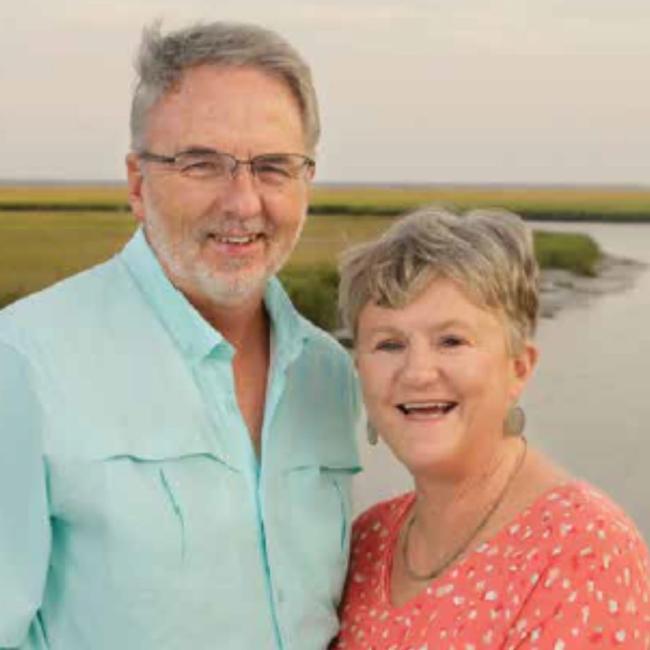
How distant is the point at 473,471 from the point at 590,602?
30cm

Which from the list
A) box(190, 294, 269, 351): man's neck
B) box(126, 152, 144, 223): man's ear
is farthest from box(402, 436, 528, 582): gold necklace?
box(126, 152, 144, 223): man's ear

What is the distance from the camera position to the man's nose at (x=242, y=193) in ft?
6.10

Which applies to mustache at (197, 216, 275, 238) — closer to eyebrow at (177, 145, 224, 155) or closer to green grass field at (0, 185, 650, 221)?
eyebrow at (177, 145, 224, 155)

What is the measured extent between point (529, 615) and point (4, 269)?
26.2ft

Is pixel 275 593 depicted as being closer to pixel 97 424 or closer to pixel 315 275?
pixel 97 424

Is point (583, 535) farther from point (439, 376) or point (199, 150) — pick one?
point (199, 150)

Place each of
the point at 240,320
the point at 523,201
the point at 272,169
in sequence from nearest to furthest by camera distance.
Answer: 1. the point at 272,169
2. the point at 240,320
3. the point at 523,201

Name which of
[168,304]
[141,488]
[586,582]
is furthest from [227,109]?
[586,582]

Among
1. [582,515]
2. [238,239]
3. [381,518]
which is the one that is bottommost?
[381,518]

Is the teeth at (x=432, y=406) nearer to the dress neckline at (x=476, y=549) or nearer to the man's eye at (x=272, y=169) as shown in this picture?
the dress neckline at (x=476, y=549)

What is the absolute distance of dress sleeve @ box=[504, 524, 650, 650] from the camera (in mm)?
1672

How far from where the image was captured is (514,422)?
1.94m

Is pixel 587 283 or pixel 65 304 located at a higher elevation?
pixel 65 304

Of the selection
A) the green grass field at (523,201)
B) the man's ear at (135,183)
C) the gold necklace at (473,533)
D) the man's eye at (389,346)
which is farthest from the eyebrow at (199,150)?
the green grass field at (523,201)
